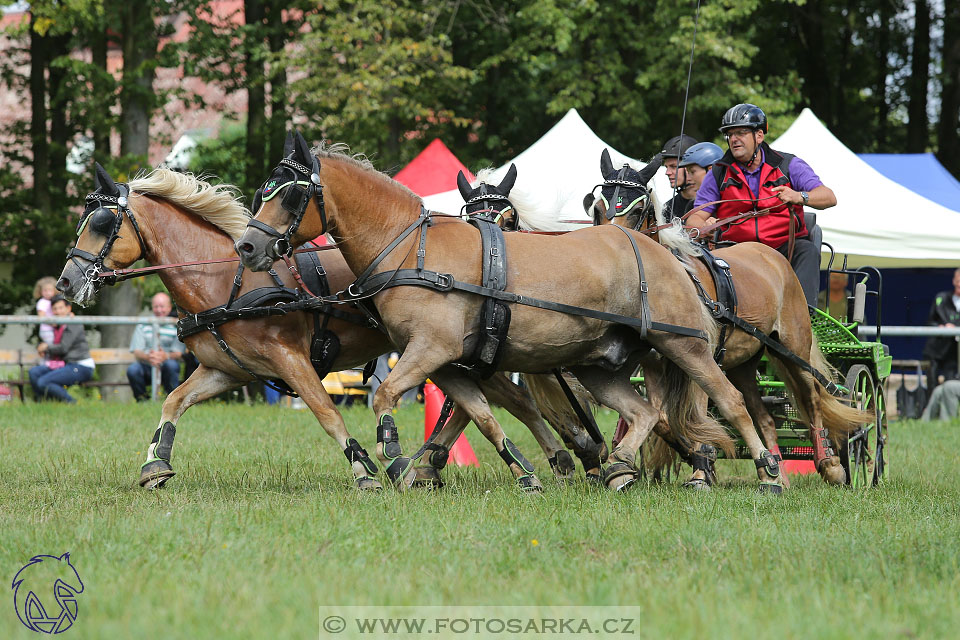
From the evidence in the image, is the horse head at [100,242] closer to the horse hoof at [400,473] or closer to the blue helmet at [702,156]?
the horse hoof at [400,473]

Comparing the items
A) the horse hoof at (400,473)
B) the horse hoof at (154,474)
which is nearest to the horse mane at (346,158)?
the horse hoof at (400,473)

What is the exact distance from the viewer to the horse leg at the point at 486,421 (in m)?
6.43

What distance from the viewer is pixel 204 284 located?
262 inches

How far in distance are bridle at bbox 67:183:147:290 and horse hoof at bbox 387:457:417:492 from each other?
81.7 inches

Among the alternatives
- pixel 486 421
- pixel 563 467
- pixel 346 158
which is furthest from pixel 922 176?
pixel 346 158

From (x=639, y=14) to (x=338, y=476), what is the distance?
14935 millimetres

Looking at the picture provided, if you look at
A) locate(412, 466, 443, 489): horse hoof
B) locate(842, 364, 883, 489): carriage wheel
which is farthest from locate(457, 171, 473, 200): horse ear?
locate(842, 364, 883, 489): carriage wheel

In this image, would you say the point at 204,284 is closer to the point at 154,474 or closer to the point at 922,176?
the point at 154,474

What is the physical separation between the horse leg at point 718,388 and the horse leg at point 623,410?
1.37 ft

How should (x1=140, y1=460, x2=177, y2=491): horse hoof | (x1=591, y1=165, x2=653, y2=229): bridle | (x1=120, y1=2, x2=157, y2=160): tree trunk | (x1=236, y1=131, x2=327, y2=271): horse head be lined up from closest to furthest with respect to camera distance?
(x1=236, y1=131, x2=327, y2=271): horse head → (x1=140, y1=460, x2=177, y2=491): horse hoof → (x1=591, y1=165, x2=653, y2=229): bridle → (x1=120, y1=2, x2=157, y2=160): tree trunk

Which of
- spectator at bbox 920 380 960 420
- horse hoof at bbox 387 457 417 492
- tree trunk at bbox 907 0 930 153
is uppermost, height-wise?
tree trunk at bbox 907 0 930 153

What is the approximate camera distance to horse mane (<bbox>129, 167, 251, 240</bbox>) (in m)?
6.78

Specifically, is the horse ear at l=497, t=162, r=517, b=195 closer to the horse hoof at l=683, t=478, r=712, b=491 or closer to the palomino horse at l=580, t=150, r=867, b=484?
the palomino horse at l=580, t=150, r=867, b=484

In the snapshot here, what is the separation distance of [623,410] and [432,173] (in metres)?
8.73
